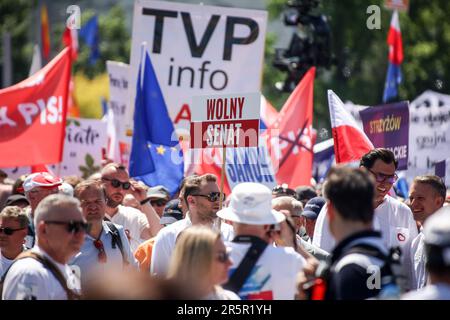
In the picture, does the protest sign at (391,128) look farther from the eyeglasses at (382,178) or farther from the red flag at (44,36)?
the red flag at (44,36)

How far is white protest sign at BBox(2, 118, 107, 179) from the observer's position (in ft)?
50.4

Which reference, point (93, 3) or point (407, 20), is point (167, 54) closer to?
point (407, 20)

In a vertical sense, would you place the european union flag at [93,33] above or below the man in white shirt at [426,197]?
above

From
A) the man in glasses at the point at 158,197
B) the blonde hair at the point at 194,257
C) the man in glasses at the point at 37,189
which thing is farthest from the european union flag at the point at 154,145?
the blonde hair at the point at 194,257

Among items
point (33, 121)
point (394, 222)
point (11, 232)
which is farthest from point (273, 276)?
point (33, 121)

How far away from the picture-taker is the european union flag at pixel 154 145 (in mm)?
11393

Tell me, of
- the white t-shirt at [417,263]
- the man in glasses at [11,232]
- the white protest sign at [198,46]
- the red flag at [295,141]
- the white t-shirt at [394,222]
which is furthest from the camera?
the white protest sign at [198,46]

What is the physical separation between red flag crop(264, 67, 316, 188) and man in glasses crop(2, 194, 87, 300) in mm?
6254

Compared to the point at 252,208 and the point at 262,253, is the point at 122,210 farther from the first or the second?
the point at 262,253

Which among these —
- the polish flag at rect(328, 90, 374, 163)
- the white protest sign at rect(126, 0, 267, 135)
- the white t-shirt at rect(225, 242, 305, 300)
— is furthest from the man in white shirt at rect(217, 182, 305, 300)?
the white protest sign at rect(126, 0, 267, 135)

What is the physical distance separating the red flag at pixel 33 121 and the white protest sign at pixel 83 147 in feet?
11.7

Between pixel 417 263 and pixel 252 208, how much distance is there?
2139mm

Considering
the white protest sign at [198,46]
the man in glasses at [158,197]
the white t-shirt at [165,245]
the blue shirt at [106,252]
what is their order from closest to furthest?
1. the white t-shirt at [165,245]
2. the blue shirt at [106,252]
3. the man in glasses at [158,197]
4. the white protest sign at [198,46]

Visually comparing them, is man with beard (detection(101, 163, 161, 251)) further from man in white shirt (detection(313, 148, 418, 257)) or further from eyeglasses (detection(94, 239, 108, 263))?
man in white shirt (detection(313, 148, 418, 257))
